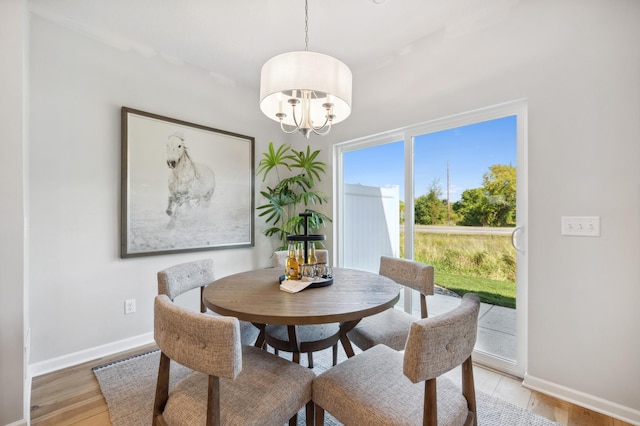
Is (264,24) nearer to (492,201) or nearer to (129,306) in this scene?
(492,201)

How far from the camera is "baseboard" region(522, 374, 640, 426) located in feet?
4.98

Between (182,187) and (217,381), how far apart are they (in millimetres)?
2136

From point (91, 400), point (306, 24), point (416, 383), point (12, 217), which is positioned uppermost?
point (306, 24)

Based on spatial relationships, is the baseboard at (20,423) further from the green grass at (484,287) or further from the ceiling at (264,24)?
the green grass at (484,287)

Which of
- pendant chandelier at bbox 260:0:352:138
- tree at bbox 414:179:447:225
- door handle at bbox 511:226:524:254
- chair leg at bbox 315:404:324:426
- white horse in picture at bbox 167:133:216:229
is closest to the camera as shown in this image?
chair leg at bbox 315:404:324:426

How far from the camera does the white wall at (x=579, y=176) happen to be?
152 centimetres

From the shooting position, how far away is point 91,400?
5.72 ft

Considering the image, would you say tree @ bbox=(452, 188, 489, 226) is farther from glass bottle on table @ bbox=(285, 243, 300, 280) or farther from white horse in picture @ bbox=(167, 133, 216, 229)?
white horse in picture @ bbox=(167, 133, 216, 229)

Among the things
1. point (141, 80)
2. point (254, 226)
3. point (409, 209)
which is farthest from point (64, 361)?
point (409, 209)

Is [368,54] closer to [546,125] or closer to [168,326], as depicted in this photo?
[546,125]

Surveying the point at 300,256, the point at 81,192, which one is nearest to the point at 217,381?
the point at 300,256

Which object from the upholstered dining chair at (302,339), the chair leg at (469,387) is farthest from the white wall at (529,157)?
the upholstered dining chair at (302,339)

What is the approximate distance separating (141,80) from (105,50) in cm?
30

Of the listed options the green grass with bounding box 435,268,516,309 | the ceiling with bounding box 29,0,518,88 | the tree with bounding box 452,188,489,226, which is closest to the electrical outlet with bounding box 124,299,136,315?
the ceiling with bounding box 29,0,518,88
